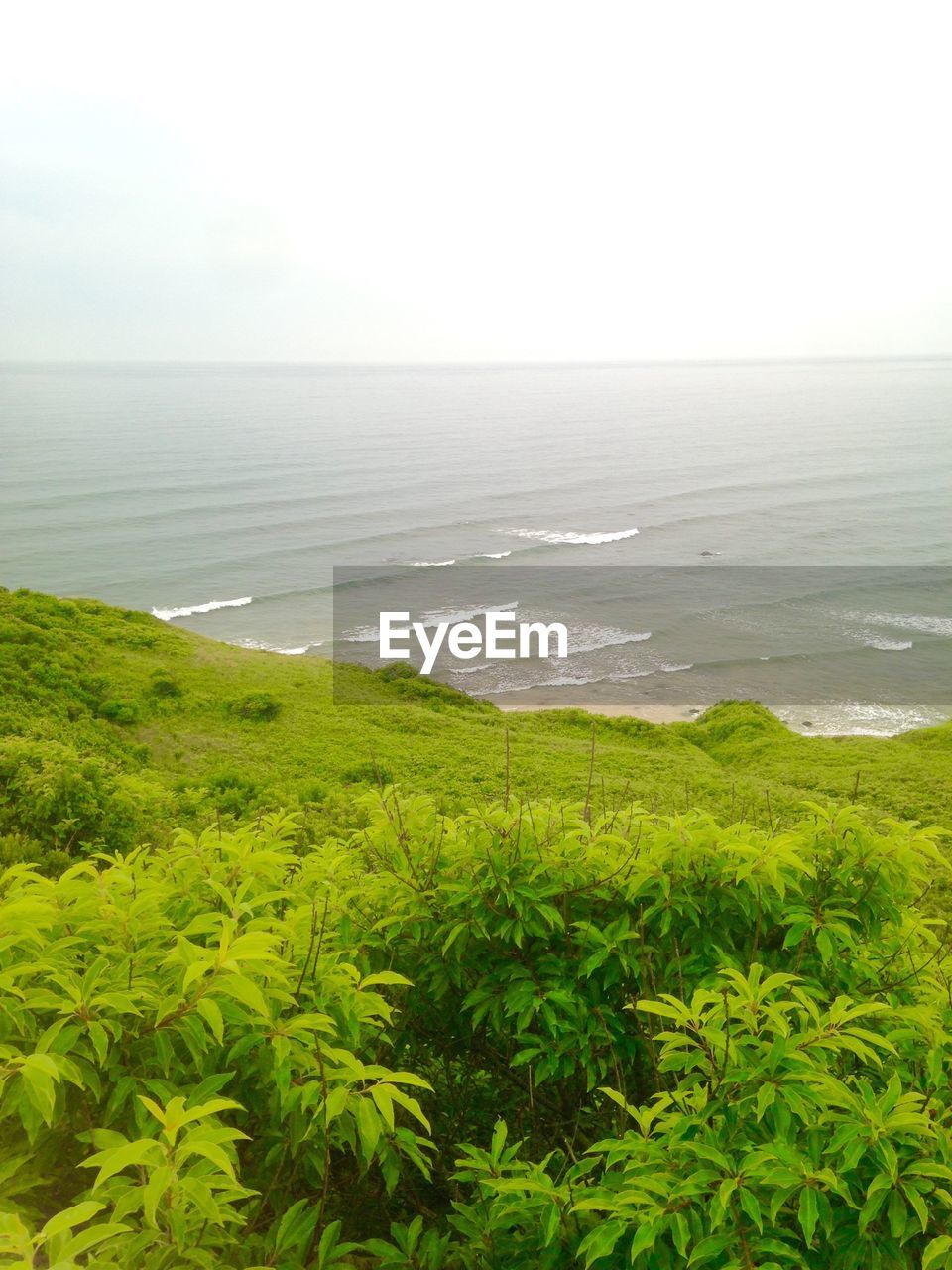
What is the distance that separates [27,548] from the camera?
186 feet

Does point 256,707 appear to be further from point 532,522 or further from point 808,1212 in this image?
point 532,522

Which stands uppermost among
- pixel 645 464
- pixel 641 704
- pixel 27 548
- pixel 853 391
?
pixel 853 391

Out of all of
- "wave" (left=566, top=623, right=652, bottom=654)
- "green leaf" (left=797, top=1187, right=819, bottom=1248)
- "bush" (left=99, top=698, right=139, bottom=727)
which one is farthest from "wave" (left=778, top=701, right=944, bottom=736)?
"green leaf" (left=797, top=1187, right=819, bottom=1248)

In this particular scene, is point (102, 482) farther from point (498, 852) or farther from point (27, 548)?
point (498, 852)

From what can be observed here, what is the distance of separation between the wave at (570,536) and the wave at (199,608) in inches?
860

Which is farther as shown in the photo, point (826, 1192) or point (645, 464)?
point (645, 464)

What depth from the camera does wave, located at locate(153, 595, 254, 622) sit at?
48.4 meters

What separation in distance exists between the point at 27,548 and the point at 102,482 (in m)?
23.5

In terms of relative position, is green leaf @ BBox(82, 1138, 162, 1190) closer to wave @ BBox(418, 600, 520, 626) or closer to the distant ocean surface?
the distant ocean surface

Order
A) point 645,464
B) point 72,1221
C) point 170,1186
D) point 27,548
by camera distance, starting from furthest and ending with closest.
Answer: point 645,464 → point 27,548 → point 170,1186 → point 72,1221

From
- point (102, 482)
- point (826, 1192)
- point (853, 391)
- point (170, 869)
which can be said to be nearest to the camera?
point (826, 1192)

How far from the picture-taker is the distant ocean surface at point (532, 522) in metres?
41.5

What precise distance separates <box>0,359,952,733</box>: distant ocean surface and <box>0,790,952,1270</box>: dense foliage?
33.6m

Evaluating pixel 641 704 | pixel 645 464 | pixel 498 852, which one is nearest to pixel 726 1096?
pixel 498 852
